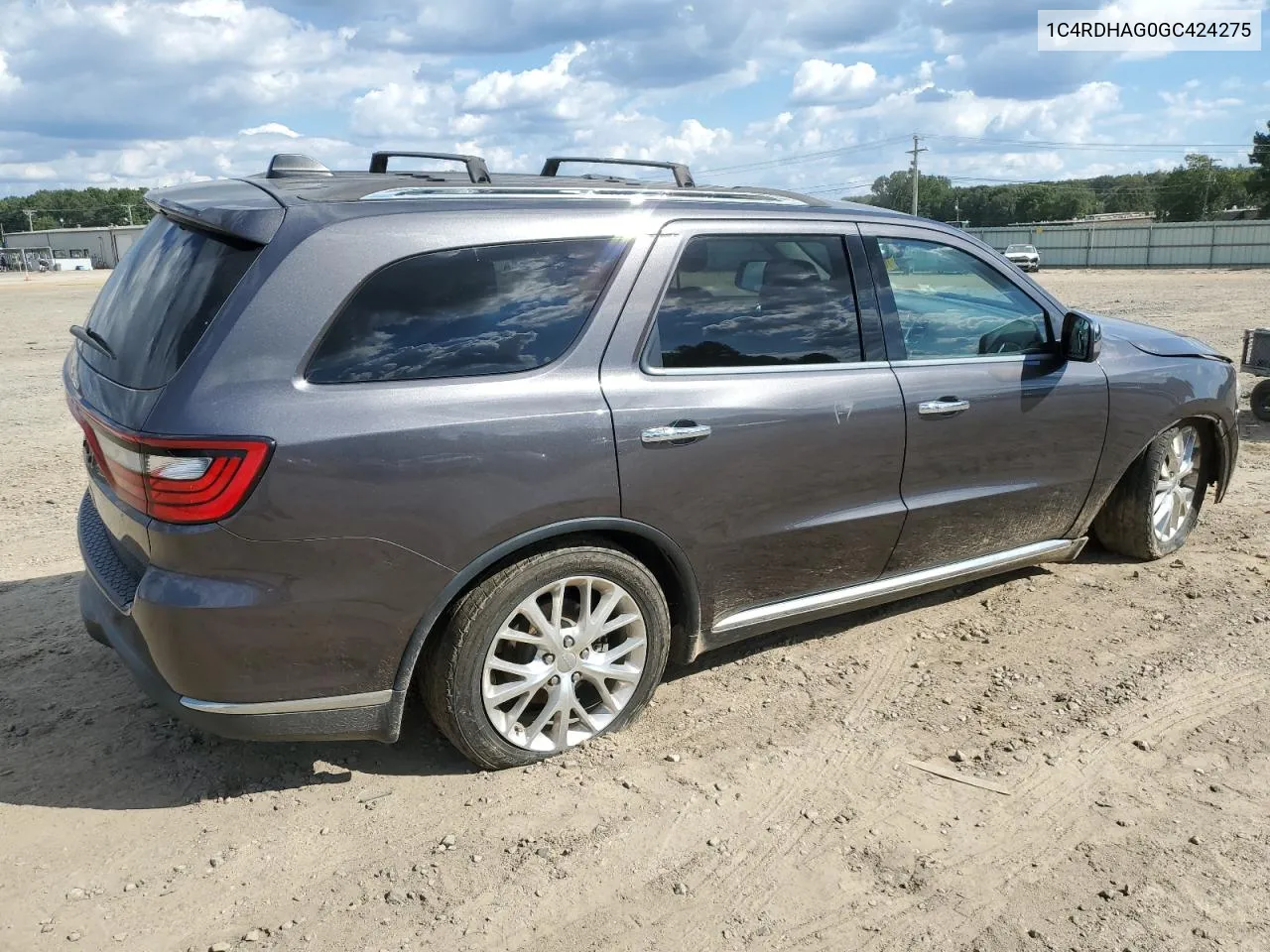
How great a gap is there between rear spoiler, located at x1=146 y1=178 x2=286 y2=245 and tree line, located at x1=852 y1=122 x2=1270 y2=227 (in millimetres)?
74989

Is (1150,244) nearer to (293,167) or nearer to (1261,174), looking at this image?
(1261,174)

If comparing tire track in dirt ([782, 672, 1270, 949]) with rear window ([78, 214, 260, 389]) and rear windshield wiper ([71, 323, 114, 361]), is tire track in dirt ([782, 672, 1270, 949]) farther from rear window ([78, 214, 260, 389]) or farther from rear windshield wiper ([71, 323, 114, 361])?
rear windshield wiper ([71, 323, 114, 361])

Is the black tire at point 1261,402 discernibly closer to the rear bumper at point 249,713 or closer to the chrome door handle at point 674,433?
the chrome door handle at point 674,433

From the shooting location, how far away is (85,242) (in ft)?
331

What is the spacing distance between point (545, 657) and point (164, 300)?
1.58m

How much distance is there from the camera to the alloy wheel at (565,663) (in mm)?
3232

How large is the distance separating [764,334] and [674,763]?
1531mm

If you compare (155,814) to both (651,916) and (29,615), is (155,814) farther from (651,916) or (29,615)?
(29,615)

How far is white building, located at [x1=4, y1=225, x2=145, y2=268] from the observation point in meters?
90.5

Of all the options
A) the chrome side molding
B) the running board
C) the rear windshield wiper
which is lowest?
the running board

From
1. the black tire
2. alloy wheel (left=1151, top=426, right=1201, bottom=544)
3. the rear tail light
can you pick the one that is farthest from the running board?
the black tire

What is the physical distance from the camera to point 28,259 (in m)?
90.1

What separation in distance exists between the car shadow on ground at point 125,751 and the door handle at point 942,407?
50.4 inches

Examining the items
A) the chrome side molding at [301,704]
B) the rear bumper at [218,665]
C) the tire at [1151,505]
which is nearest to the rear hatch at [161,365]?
the rear bumper at [218,665]
